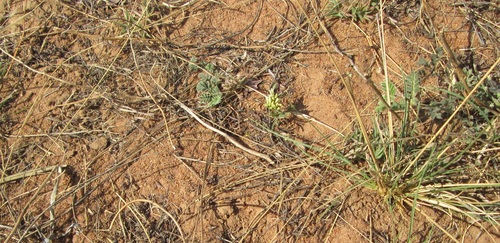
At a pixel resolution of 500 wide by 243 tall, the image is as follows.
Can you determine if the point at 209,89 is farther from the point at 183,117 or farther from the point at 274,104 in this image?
the point at 274,104

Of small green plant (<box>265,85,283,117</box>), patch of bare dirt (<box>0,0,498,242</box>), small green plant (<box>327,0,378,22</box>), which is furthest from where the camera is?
small green plant (<box>327,0,378,22</box>)

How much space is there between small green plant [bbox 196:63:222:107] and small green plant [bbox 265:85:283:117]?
0.84ft

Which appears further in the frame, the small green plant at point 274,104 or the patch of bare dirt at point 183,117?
the small green plant at point 274,104

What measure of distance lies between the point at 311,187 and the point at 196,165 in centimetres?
57

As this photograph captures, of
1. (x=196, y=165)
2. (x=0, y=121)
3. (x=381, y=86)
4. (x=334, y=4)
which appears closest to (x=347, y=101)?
(x=381, y=86)

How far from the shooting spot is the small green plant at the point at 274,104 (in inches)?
91.0

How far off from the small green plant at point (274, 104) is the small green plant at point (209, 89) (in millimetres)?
255

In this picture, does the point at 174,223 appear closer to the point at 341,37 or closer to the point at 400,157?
the point at 400,157

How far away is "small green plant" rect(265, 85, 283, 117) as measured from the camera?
2311 millimetres

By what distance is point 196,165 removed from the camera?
2273mm

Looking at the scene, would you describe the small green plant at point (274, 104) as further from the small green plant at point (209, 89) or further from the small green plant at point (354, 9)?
the small green plant at point (354, 9)

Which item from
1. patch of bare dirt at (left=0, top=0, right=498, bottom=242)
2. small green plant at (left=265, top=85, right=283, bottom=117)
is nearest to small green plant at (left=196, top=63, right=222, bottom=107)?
patch of bare dirt at (left=0, top=0, right=498, bottom=242)

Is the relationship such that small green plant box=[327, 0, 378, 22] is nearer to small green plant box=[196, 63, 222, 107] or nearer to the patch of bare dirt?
the patch of bare dirt

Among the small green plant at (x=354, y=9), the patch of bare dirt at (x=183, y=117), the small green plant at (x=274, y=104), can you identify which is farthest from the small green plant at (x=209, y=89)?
the small green plant at (x=354, y=9)
